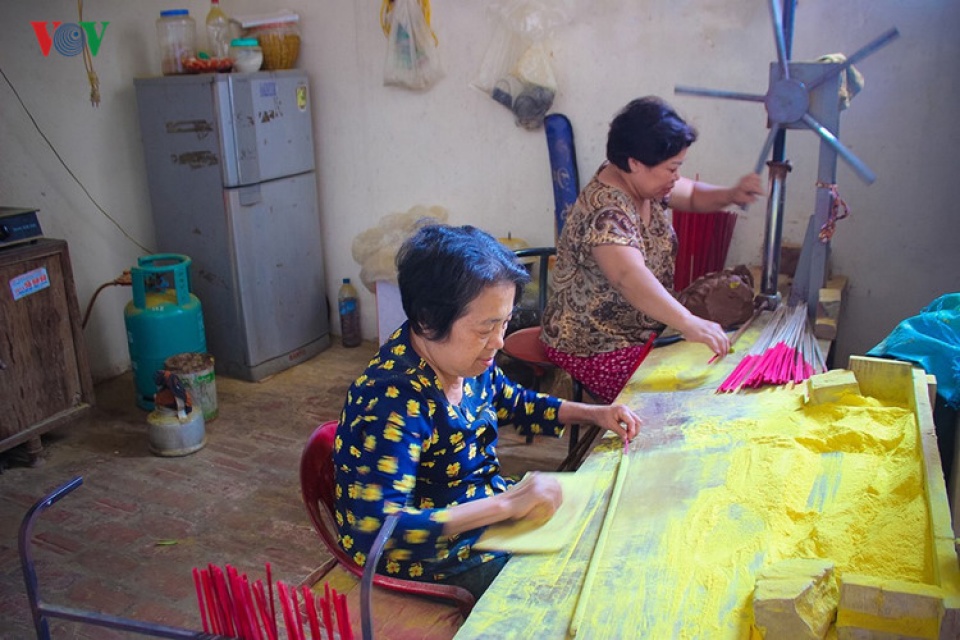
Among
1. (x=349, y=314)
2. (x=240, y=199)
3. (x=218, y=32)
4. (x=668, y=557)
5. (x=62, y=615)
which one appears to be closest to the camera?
(x=62, y=615)

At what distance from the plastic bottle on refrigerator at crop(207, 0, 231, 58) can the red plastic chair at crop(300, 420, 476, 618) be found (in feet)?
10.8

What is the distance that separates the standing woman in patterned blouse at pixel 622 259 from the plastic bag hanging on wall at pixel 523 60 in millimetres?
1355

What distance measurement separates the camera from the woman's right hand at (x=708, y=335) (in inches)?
89.2

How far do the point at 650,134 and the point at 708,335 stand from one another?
2.11 ft

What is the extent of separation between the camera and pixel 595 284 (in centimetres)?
261

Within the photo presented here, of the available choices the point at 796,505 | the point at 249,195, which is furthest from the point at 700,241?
the point at 249,195

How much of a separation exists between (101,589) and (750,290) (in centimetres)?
241

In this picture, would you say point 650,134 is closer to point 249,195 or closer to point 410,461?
point 410,461

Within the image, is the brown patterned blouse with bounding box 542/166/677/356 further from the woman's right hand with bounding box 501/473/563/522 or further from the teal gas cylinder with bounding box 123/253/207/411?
the teal gas cylinder with bounding box 123/253/207/411

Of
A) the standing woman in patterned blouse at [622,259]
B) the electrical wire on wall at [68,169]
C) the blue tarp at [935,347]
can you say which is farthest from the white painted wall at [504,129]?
the blue tarp at [935,347]

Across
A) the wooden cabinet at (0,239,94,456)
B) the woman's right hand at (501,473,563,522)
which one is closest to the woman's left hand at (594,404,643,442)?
A: the woman's right hand at (501,473,563,522)

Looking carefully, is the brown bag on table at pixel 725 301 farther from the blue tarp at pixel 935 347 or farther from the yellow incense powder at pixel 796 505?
the yellow incense powder at pixel 796 505

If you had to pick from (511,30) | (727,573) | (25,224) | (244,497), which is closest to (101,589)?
(244,497)

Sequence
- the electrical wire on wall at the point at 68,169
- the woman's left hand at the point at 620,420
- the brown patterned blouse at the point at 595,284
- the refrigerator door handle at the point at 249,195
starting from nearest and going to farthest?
the woman's left hand at the point at 620,420
the brown patterned blouse at the point at 595,284
the electrical wire on wall at the point at 68,169
the refrigerator door handle at the point at 249,195
